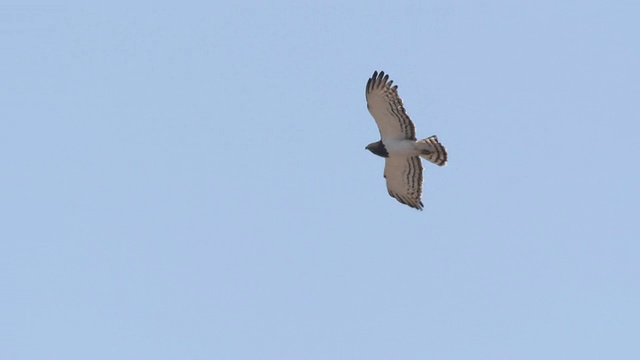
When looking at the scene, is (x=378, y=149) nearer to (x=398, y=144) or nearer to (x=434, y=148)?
(x=398, y=144)

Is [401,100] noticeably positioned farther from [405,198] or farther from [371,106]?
[405,198]

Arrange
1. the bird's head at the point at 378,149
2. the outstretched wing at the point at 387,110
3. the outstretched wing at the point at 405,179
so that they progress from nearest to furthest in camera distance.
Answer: the outstretched wing at the point at 387,110 → the bird's head at the point at 378,149 → the outstretched wing at the point at 405,179

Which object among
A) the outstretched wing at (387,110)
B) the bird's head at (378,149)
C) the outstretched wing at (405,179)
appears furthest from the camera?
the outstretched wing at (405,179)

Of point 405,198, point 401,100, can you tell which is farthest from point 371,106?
point 405,198

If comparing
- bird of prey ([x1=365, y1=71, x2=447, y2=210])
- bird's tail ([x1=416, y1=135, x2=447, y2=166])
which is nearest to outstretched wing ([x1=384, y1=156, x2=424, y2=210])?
bird of prey ([x1=365, y1=71, x2=447, y2=210])

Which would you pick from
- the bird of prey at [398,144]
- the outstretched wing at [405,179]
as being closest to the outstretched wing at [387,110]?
the bird of prey at [398,144]

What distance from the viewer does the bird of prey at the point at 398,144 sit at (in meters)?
28.8

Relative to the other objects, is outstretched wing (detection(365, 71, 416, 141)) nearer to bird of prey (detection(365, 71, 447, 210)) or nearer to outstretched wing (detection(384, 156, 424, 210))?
bird of prey (detection(365, 71, 447, 210))

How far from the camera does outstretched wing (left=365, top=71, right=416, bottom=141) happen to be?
28766 mm

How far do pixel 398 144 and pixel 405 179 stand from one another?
51.4 inches

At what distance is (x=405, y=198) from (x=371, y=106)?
273 centimetres

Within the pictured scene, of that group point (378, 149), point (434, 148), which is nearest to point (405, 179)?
point (378, 149)

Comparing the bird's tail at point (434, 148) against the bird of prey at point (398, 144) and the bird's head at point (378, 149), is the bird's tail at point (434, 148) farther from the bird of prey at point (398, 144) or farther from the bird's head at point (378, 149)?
the bird's head at point (378, 149)

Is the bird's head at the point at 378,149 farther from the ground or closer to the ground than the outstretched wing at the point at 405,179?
farther from the ground
